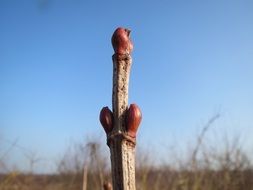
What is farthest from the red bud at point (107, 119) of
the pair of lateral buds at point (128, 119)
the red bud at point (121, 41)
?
the red bud at point (121, 41)

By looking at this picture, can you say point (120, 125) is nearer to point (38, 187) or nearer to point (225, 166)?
point (225, 166)

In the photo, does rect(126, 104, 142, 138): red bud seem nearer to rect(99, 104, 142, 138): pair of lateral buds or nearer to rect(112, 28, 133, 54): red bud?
rect(99, 104, 142, 138): pair of lateral buds

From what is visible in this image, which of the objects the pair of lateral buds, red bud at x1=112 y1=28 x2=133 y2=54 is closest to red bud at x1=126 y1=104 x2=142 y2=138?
the pair of lateral buds

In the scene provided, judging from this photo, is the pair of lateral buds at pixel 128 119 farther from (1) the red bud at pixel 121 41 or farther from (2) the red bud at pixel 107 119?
(1) the red bud at pixel 121 41

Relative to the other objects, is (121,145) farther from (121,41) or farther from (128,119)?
(121,41)

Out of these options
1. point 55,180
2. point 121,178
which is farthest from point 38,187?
point 121,178

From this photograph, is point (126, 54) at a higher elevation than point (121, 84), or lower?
higher

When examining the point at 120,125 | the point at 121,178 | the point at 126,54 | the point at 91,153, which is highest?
the point at 91,153
